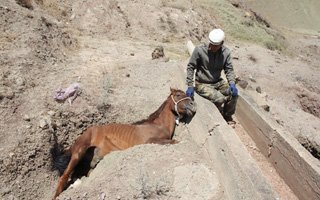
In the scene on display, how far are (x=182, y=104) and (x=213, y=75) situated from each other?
103 cm

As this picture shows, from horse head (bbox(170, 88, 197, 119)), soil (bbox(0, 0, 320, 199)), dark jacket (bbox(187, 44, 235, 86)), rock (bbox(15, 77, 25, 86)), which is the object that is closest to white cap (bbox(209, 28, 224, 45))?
dark jacket (bbox(187, 44, 235, 86))

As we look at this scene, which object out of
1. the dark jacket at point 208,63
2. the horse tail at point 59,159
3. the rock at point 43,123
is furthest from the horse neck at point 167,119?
the rock at point 43,123

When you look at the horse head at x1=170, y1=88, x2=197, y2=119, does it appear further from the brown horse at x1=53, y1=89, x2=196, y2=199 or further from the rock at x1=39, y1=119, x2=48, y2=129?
the rock at x1=39, y1=119, x2=48, y2=129

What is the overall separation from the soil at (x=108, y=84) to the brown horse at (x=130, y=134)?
38cm

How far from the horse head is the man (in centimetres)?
11

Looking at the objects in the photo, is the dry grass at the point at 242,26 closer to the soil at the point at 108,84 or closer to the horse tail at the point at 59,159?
the soil at the point at 108,84

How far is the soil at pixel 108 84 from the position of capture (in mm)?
6453

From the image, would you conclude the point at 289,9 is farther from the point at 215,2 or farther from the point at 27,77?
the point at 27,77

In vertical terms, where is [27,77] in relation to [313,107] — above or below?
above

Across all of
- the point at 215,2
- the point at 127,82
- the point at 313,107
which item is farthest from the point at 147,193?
the point at 215,2

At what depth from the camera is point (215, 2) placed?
22906 mm

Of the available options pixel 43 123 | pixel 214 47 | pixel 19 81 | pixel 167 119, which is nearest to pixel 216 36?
pixel 214 47

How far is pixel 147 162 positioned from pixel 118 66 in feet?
15.0

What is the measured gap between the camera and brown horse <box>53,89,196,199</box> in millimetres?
7070
